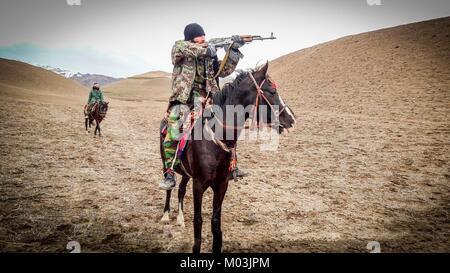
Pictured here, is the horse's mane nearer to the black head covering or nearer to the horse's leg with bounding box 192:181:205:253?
the black head covering

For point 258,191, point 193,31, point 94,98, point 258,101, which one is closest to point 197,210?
point 258,101

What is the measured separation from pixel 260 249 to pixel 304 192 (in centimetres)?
345

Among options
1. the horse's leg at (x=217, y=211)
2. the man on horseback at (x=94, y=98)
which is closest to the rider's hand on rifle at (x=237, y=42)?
the horse's leg at (x=217, y=211)

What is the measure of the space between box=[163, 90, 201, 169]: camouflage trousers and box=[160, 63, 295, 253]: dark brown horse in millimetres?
265

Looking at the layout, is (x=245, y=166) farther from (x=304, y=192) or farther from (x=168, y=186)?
(x=168, y=186)

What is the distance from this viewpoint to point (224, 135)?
391 centimetres

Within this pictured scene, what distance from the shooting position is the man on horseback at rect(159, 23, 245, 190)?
4082 millimetres

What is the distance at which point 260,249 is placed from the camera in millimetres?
4742

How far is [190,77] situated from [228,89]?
3.03 feet

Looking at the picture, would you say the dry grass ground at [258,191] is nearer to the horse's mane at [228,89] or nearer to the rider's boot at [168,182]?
the rider's boot at [168,182]

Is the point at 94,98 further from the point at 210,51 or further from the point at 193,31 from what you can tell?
the point at 210,51

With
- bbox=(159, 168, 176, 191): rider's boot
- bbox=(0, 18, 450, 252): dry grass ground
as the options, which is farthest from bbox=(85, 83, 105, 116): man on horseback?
bbox=(159, 168, 176, 191): rider's boot

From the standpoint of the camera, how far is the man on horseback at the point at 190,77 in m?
4.08

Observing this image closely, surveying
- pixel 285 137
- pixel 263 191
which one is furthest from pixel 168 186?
pixel 285 137
